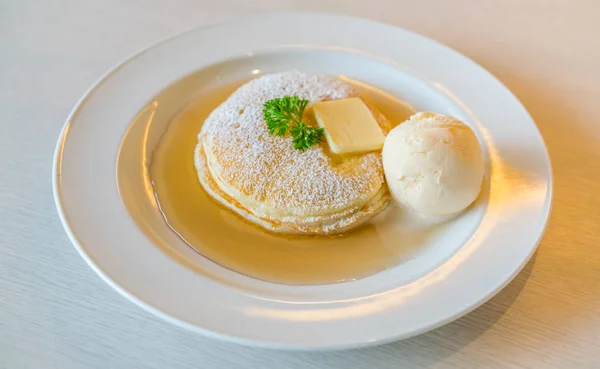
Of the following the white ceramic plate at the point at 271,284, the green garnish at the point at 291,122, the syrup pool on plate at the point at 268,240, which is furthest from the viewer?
the green garnish at the point at 291,122

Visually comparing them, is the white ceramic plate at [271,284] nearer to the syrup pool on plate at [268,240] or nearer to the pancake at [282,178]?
the syrup pool on plate at [268,240]

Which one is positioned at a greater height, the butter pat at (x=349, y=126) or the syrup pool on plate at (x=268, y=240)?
the butter pat at (x=349, y=126)

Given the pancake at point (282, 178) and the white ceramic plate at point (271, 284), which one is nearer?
the white ceramic plate at point (271, 284)

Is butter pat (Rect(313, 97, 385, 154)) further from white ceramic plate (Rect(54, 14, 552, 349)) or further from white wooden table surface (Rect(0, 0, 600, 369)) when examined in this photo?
white wooden table surface (Rect(0, 0, 600, 369))

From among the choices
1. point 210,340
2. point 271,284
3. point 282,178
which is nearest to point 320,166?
point 282,178

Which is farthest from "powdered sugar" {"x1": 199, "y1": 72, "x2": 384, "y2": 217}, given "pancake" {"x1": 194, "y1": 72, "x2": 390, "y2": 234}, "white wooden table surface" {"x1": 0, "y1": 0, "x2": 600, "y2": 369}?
"white wooden table surface" {"x1": 0, "y1": 0, "x2": 600, "y2": 369}

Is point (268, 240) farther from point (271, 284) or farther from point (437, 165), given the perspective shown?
point (437, 165)

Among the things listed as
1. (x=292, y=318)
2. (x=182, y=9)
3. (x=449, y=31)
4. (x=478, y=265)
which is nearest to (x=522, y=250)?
(x=478, y=265)

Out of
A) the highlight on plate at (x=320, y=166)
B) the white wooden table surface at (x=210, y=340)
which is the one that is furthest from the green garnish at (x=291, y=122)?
the white wooden table surface at (x=210, y=340)
